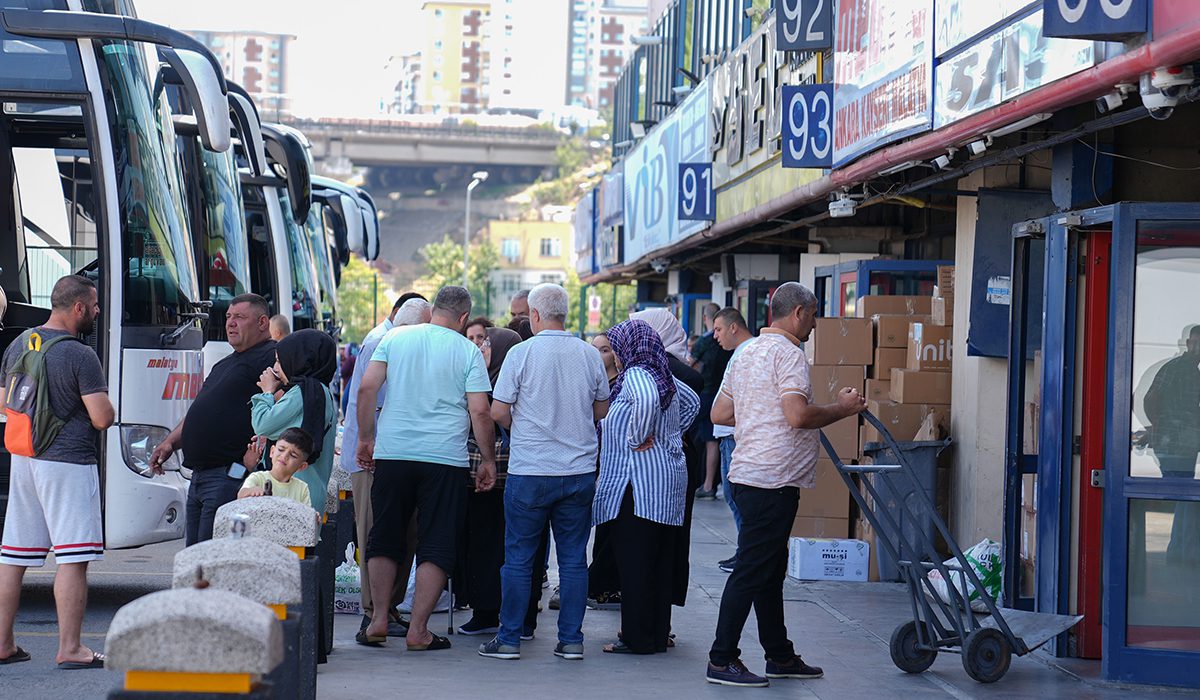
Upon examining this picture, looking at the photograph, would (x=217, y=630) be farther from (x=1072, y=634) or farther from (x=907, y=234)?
(x=907, y=234)

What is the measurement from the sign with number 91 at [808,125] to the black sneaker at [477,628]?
434cm

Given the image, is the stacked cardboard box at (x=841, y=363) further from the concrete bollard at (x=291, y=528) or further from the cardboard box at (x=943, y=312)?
the concrete bollard at (x=291, y=528)

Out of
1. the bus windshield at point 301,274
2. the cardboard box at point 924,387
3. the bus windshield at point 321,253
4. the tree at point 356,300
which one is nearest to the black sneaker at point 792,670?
the cardboard box at point 924,387

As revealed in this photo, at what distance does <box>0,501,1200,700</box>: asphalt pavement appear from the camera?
706cm

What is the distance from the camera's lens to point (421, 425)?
25.5 ft

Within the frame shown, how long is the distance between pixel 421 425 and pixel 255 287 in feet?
30.0

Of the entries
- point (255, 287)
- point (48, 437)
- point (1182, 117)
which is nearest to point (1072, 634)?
point (1182, 117)

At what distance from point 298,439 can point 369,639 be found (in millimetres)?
1316

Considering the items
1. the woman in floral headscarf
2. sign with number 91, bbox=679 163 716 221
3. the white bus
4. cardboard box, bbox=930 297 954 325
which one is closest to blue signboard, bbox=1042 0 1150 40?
the woman in floral headscarf

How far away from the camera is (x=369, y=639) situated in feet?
26.4

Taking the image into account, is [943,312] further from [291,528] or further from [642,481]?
[291,528]

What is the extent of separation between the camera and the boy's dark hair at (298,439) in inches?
287

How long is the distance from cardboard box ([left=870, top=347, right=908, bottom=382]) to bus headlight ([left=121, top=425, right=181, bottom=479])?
5.09 meters

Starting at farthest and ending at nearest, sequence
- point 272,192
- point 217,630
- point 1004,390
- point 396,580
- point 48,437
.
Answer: point 272,192
point 1004,390
point 396,580
point 48,437
point 217,630
